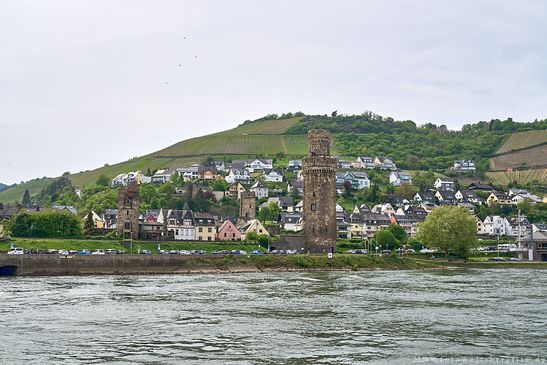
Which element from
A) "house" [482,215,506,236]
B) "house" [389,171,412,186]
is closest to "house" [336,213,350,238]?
"house" [482,215,506,236]

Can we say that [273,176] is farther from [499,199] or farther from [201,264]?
[201,264]

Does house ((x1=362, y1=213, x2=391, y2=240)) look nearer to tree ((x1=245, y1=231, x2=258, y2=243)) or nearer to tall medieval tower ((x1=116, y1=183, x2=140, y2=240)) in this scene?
tree ((x1=245, y1=231, x2=258, y2=243))

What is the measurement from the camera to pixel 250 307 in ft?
155

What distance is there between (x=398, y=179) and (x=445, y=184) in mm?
12109

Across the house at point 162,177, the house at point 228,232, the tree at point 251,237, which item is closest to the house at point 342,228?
the house at point 228,232

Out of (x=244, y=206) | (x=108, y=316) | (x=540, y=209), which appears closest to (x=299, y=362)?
(x=108, y=316)

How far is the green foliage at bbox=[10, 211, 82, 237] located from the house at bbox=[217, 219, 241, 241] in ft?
85.4

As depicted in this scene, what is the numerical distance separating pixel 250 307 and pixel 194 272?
36.0m

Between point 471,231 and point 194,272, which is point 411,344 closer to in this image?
point 194,272

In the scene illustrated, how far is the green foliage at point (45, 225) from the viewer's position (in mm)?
97875

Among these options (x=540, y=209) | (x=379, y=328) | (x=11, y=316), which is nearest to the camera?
(x=379, y=328)

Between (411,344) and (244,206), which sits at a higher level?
(244,206)

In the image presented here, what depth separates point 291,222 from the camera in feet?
444

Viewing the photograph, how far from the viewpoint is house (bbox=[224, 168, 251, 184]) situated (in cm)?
18262
